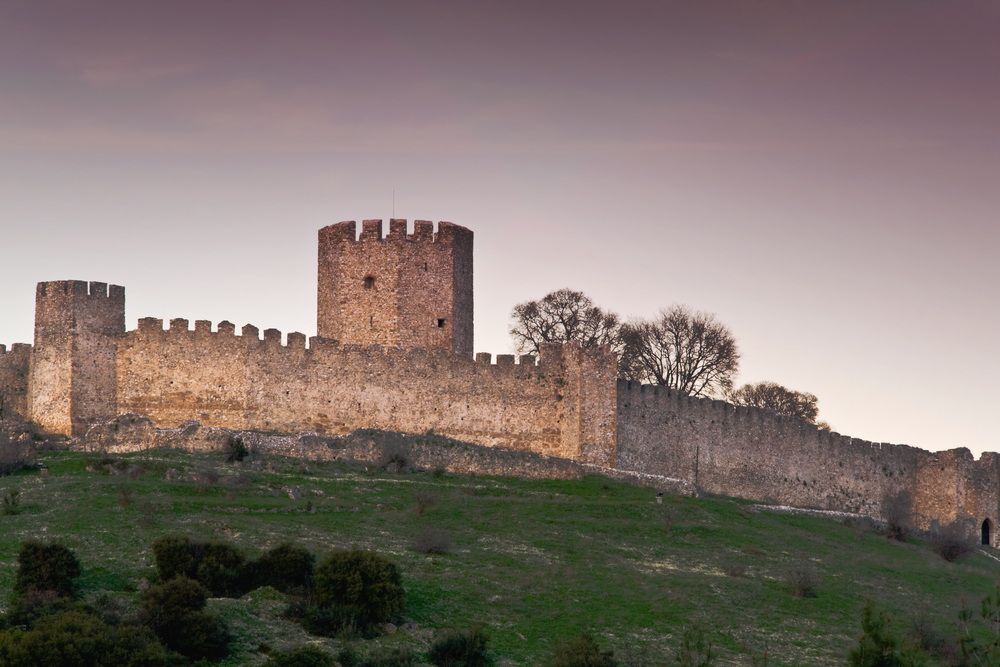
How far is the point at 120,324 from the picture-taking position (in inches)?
1786

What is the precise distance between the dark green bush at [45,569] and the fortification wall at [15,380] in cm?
2232

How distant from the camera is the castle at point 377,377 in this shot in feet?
146

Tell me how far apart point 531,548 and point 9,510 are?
12729 mm

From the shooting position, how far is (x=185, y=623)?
72.8ft

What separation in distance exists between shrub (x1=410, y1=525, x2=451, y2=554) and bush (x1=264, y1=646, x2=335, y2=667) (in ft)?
29.0

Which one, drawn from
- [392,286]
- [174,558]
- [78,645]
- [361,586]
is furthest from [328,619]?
[392,286]

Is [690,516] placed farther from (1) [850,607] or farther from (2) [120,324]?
(2) [120,324]

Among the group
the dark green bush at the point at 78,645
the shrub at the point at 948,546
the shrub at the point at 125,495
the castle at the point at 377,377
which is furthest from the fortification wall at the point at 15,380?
the shrub at the point at 948,546

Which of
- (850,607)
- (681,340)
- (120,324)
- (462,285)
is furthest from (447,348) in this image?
(850,607)

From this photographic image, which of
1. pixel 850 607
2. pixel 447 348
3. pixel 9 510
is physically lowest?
pixel 850 607

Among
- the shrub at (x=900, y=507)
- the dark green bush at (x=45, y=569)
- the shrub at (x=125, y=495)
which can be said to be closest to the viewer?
the dark green bush at (x=45, y=569)

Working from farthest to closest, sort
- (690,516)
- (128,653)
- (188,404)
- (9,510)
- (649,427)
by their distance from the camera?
A: (649,427), (188,404), (690,516), (9,510), (128,653)

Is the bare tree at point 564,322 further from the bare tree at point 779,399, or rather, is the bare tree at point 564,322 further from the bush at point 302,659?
the bush at point 302,659

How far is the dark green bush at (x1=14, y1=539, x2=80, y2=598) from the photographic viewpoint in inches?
919
